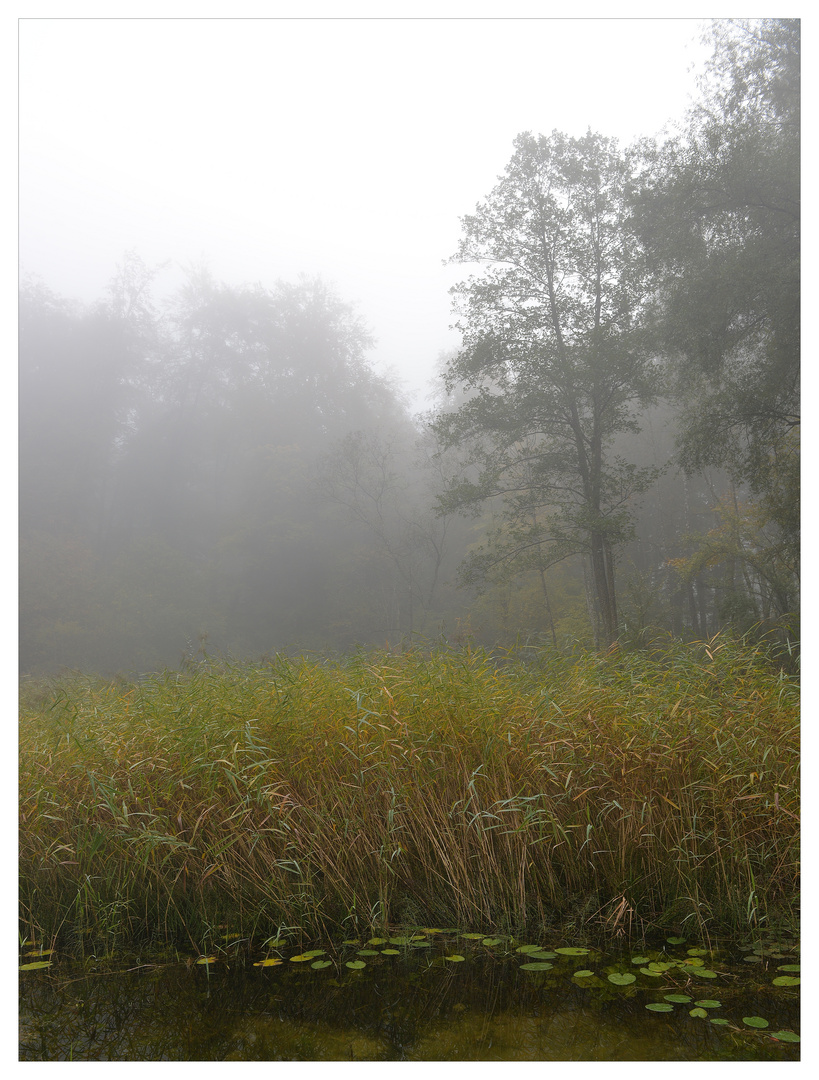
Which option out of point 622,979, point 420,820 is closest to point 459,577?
point 420,820

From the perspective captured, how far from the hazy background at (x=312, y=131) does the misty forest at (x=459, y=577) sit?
1.37 ft

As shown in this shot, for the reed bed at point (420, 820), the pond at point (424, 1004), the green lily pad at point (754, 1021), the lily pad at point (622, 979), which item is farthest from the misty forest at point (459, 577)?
the green lily pad at point (754, 1021)

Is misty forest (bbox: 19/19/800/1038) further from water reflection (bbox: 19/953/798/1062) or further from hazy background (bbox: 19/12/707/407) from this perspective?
hazy background (bbox: 19/12/707/407)

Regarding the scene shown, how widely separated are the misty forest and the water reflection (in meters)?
0.23

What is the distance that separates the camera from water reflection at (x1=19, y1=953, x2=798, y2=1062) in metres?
1.79

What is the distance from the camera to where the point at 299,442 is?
898cm

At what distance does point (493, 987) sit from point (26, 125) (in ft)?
30.3

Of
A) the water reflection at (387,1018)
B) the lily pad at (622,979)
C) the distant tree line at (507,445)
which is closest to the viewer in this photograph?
the water reflection at (387,1018)

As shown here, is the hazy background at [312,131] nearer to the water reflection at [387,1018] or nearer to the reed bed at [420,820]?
the reed bed at [420,820]

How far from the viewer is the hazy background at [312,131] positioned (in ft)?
14.5

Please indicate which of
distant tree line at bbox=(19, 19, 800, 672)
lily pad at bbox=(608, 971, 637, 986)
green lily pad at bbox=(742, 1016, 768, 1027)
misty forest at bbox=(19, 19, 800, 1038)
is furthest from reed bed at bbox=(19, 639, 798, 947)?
distant tree line at bbox=(19, 19, 800, 672)
